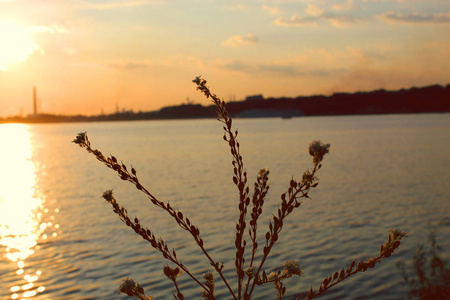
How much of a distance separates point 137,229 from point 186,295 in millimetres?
8372

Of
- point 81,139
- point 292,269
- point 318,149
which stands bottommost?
point 292,269

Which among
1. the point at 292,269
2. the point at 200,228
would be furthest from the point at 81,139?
the point at 200,228

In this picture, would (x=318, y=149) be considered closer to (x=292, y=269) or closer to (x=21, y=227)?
(x=292, y=269)

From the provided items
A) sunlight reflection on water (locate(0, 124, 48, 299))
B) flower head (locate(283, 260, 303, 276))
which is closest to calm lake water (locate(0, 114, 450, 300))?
sunlight reflection on water (locate(0, 124, 48, 299))

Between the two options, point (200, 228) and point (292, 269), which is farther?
point (200, 228)

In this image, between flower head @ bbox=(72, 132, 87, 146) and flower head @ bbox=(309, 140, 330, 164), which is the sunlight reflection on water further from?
flower head @ bbox=(309, 140, 330, 164)

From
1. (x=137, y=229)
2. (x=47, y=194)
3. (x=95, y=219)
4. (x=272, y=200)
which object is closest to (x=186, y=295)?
(x=137, y=229)

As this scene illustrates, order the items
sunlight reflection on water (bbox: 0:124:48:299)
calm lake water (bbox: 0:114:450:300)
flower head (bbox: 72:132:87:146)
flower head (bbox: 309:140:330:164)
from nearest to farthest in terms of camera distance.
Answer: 1. flower head (bbox: 309:140:330:164)
2. flower head (bbox: 72:132:87:146)
3. calm lake water (bbox: 0:114:450:300)
4. sunlight reflection on water (bbox: 0:124:48:299)

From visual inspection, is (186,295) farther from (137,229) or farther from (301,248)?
(137,229)

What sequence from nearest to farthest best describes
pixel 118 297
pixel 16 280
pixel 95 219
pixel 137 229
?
pixel 137 229, pixel 118 297, pixel 16 280, pixel 95 219

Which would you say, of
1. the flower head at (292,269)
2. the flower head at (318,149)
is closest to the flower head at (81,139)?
the flower head at (318,149)

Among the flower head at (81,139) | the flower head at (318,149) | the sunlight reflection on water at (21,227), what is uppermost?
the flower head at (81,139)

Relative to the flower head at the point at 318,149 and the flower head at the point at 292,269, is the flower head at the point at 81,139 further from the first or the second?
the flower head at the point at 292,269

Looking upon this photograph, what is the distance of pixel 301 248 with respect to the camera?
15953 mm
